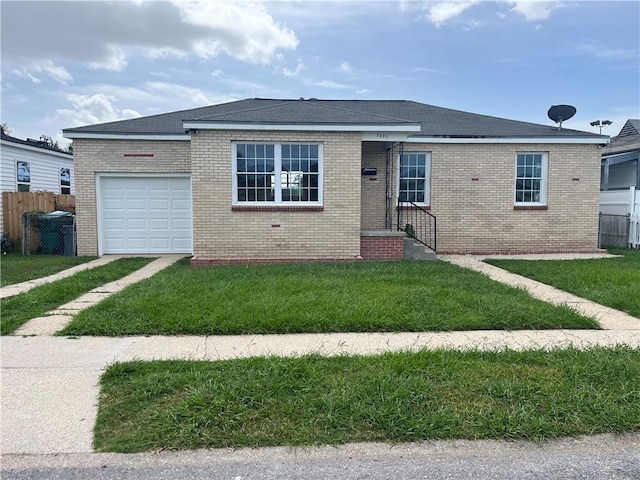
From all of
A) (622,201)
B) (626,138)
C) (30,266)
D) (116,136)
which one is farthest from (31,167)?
(626,138)

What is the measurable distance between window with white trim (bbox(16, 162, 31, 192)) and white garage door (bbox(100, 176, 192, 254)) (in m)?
5.57

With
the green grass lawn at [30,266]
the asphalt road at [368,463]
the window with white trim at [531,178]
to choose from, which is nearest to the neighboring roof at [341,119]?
the window with white trim at [531,178]

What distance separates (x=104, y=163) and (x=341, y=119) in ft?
21.9

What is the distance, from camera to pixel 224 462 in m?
3.12

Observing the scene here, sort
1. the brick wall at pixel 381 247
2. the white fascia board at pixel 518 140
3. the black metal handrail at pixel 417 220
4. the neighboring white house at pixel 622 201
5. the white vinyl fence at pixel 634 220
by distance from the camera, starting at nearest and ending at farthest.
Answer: the brick wall at pixel 381 247, the white fascia board at pixel 518 140, the black metal handrail at pixel 417 220, the white vinyl fence at pixel 634 220, the neighboring white house at pixel 622 201

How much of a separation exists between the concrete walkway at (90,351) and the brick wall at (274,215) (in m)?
4.78

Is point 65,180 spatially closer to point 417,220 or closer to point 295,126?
point 295,126

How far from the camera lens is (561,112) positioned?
15.0 m

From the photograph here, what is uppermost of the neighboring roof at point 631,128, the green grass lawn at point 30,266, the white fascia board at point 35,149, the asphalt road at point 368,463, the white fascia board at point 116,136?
the neighboring roof at point 631,128

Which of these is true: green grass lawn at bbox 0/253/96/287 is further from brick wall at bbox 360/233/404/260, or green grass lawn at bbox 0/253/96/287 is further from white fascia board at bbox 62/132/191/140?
brick wall at bbox 360/233/404/260

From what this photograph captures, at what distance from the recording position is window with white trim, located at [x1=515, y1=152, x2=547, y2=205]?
13648mm

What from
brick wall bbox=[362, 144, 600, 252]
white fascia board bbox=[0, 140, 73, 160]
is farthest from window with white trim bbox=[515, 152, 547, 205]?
white fascia board bbox=[0, 140, 73, 160]

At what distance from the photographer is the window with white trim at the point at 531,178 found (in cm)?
1365

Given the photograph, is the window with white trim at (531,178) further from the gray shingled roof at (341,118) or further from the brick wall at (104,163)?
the brick wall at (104,163)
